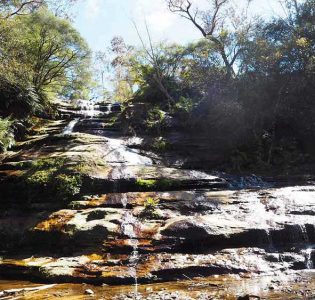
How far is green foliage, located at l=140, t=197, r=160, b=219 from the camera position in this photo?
9365 millimetres

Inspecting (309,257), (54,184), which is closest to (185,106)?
(54,184)

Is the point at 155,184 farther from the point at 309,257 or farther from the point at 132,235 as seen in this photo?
the point at 309,257

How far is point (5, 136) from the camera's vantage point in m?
14.8

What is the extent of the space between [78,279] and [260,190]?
19.9 feet

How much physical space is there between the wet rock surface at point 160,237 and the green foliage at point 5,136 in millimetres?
2321

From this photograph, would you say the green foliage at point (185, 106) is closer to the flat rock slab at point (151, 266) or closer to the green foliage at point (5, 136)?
the green foliage at point (5, 136)

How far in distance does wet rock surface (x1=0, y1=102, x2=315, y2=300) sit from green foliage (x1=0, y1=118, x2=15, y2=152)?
2.32 m

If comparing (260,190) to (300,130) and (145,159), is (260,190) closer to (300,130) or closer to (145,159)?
(145,159)

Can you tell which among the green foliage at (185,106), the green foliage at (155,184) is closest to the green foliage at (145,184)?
the green foliage at (155,184)

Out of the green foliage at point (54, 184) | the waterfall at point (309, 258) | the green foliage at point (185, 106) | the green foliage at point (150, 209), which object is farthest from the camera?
the green foliage at point (185, 106)

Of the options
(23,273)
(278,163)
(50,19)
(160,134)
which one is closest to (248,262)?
(23,273)

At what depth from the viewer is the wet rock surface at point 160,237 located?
712cm

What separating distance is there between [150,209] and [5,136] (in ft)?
25.7

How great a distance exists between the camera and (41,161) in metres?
12.3
